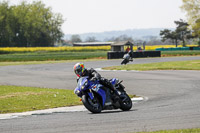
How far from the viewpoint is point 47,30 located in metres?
136

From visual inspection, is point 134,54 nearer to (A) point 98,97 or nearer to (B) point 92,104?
(A) point 98,97

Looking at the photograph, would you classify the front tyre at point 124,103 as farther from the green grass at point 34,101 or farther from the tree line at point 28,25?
the tree line at point 28,25

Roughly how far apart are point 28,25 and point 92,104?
380 ft

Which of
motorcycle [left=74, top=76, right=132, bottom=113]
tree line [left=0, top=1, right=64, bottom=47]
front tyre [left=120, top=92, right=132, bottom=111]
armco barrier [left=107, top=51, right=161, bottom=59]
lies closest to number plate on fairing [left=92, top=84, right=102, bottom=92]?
motorcycle [left=74, top=76, right=132, bottom=113]

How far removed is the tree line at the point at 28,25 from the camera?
118m

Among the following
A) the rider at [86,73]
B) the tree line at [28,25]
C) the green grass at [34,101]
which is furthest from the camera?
the tree line at [28,25]

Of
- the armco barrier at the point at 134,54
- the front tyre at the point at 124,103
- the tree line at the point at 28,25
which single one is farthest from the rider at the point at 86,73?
the tree line at the point at 28,25

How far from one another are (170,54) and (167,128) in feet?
187

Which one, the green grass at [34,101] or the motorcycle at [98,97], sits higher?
the motorcycle at [98,97]

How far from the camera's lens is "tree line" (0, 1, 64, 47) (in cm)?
11820

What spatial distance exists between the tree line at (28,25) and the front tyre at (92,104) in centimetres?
10530

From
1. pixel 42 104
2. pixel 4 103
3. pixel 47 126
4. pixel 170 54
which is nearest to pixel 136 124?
pixel 47 126

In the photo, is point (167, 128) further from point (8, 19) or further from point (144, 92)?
point (8, 19)

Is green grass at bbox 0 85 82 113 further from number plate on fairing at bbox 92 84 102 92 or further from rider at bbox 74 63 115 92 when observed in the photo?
number plate on fairing at bbox 92 84 102 92
